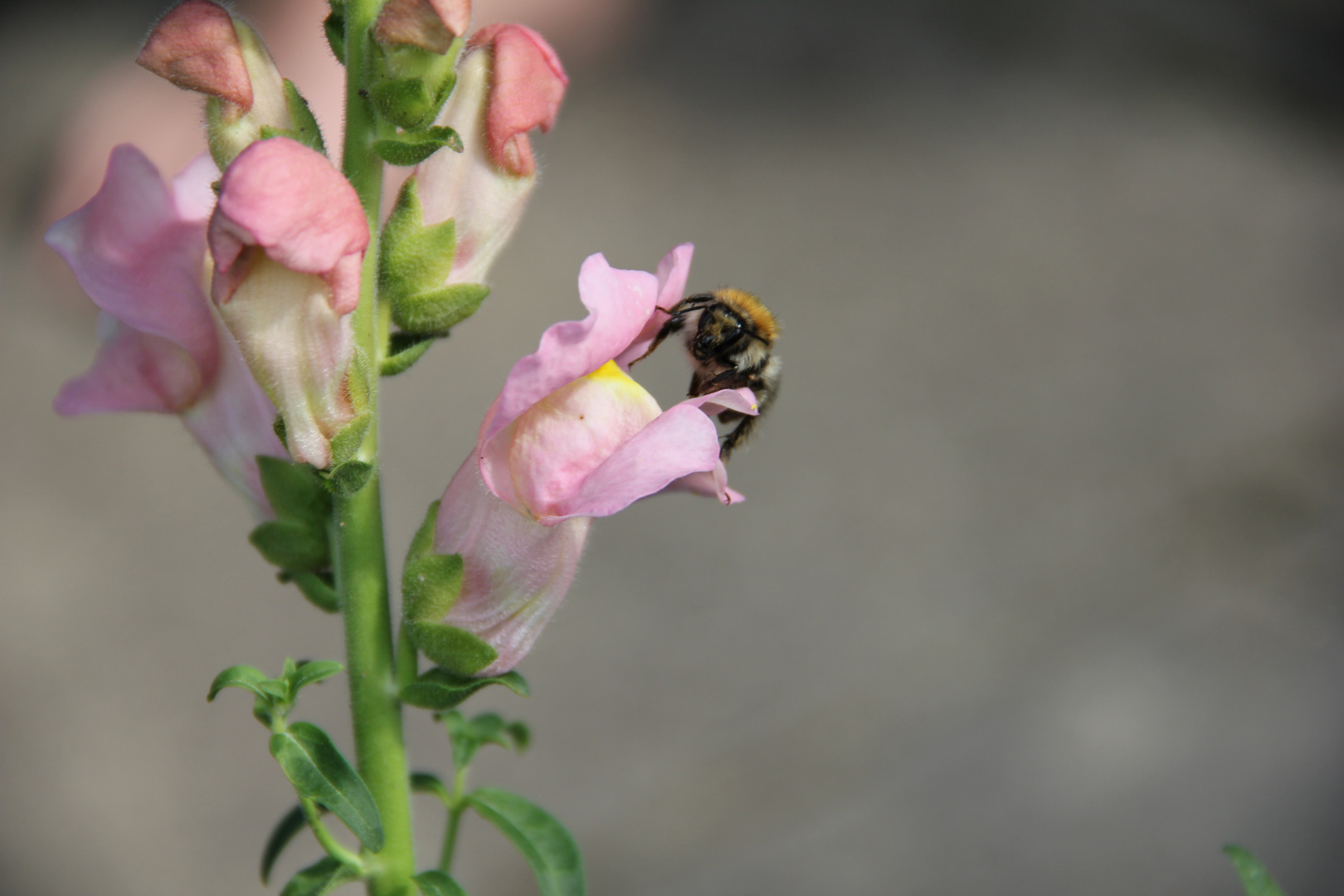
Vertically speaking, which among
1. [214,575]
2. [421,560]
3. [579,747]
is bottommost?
[579,747]

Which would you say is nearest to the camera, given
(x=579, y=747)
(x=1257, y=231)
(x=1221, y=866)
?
(x=1221, y=866)

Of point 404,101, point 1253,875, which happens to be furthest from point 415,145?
A: point 1253,875

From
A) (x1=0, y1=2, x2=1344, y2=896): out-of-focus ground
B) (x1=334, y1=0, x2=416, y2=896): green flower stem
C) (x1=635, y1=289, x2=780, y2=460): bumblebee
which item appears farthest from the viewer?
(x1=0, y1=2, x2=1344, y2=896): out-of-focus ground

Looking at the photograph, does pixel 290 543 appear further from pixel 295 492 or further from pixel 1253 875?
pixel 1253 875

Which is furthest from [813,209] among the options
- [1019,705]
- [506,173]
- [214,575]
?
[506,173]

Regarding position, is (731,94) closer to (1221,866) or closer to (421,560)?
(1221,866)

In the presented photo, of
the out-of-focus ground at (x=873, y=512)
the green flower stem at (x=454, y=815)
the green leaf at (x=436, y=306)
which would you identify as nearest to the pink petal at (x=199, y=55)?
the green leaf at (x=436, y=306)

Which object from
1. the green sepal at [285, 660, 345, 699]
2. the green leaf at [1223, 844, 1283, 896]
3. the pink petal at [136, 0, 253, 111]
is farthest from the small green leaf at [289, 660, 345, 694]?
the green leaf at [1223, 844, 1283, 896]

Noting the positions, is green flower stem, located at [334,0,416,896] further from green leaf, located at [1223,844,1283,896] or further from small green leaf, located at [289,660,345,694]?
green leaf, located at [1223,844,1283,896]
